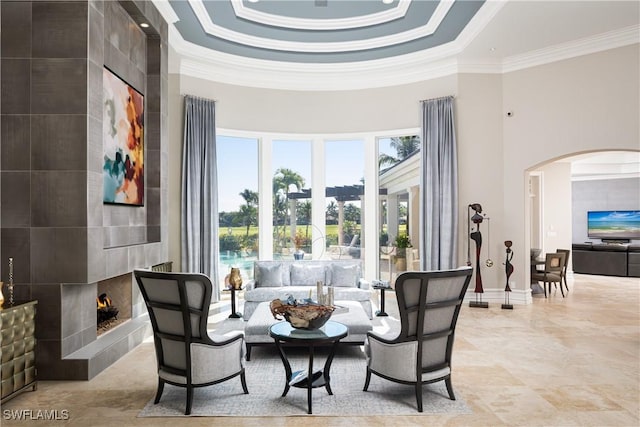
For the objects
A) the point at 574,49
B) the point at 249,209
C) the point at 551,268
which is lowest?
the point at 551,268

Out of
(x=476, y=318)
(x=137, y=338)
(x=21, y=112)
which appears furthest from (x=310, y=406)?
(x=476, y=318)

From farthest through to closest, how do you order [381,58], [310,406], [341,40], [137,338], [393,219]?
[393,219], [381,58], [341,40], [137,338], [310,406]

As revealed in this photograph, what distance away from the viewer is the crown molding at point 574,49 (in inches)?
244

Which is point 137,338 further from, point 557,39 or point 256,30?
point 557,39

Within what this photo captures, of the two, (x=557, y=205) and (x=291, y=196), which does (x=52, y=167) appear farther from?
(x=557, y=205)

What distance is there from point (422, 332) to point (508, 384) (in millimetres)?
1097

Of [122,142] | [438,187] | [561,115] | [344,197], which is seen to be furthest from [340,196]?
[122,142]

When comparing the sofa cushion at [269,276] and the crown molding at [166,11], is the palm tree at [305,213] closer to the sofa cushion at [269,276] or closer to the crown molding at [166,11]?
the sofa cushion at [269,276]

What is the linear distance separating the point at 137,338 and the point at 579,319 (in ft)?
19.0

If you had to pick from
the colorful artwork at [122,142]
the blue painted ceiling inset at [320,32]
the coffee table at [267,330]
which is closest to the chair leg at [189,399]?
the coffee table at [267,330]

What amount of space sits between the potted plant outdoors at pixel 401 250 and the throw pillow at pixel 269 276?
254 centimetres

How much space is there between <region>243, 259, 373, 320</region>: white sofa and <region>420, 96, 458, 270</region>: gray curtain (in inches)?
63.4

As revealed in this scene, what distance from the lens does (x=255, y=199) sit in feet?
26.6

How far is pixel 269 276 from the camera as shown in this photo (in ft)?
20.7
